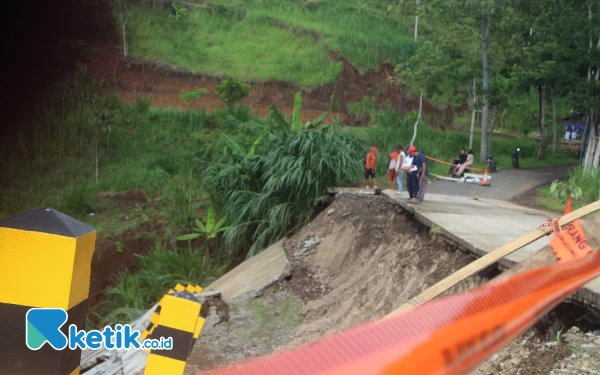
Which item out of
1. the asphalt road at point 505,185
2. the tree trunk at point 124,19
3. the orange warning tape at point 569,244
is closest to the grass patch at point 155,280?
Answer: the asphalt road at point 505,185

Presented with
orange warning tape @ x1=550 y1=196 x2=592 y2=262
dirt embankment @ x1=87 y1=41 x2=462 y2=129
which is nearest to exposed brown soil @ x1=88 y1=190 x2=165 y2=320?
orange warning tape @ x1=550 y1=196 x2=592 y2=262

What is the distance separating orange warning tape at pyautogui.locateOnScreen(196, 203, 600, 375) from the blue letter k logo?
775mm

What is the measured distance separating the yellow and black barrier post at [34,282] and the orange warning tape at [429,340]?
769mm

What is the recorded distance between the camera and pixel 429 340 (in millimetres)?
1720

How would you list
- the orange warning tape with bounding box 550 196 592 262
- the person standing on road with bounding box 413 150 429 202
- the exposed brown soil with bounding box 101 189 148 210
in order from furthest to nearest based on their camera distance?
the exposed brown soil with bounding box 101 189 148 210
the person standing on road with bounding box 413 150 429 202
the orange warning tape with bounding box 550 196 592 262

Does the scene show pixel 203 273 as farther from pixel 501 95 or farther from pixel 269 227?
pixel 501 95

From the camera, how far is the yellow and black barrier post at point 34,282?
1819 millimetres

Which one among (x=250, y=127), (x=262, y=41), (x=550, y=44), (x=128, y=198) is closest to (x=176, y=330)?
(x=250, y=127)

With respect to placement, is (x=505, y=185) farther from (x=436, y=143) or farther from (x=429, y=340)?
(x=429, y=340)

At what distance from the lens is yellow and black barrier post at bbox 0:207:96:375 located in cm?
182

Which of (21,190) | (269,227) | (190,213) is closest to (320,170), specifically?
(269,227)

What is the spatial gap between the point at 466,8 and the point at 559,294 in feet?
60.4

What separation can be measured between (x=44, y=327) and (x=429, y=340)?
4.15 ft

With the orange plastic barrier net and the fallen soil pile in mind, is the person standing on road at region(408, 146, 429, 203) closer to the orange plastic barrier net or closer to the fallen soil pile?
the fallen soil pile
